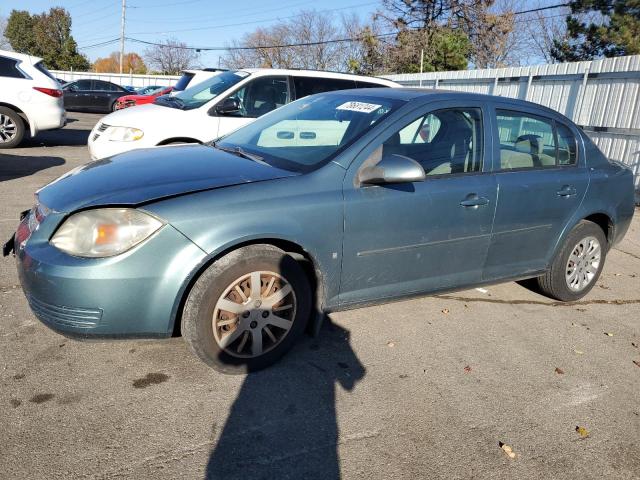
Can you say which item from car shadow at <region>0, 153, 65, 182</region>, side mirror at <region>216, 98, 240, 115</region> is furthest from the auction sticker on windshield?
car shadow at <region>0, 153, 65, 182</region>

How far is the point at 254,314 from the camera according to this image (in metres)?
3.00

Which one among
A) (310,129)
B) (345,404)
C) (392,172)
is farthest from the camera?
(310,129)

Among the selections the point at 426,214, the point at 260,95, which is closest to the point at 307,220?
the point at 426,214

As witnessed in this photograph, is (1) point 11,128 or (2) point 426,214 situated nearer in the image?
(2) point 426,214

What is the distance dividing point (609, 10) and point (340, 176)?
951 inches

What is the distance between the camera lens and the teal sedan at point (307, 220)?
2.68m

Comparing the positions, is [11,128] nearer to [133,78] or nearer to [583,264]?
[583,264]

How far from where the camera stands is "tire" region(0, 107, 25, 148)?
34.5 ft

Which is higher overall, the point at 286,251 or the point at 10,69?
the point at 10,69

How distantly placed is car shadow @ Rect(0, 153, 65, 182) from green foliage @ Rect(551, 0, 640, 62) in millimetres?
20928

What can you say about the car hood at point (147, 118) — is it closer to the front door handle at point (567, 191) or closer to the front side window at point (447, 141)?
the front side window at point (447, 141)

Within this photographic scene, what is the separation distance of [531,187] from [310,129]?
168cm

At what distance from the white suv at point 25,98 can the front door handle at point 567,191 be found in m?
10.1

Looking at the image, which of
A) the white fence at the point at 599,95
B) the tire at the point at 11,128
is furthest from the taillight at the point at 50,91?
the white fence at the point at 599,95
